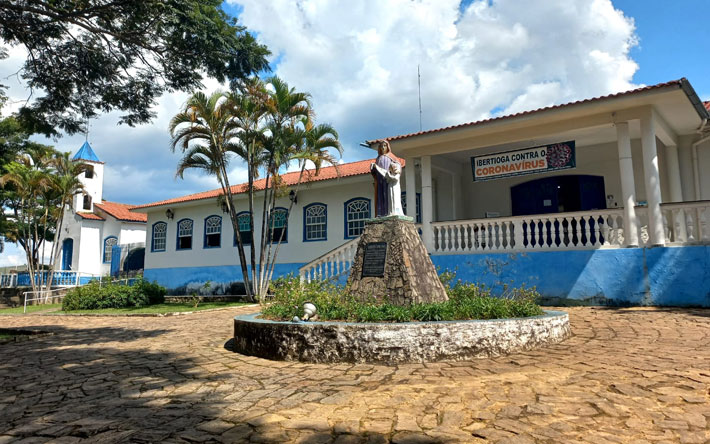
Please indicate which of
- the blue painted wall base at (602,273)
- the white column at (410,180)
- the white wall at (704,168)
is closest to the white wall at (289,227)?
the white column at (410,180)

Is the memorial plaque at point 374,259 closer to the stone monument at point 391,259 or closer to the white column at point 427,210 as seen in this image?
the stone monument at point 391,259

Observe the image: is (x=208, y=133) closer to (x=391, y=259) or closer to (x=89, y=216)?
(x=391, y=259)

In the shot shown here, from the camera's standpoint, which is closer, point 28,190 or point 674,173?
point 674,173

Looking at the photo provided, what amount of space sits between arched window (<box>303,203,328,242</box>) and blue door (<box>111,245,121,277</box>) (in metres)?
13.3

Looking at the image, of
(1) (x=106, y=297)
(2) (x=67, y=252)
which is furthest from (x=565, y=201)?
(2) (x=67, y=252)

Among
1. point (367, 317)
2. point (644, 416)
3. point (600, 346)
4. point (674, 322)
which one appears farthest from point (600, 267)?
point (644, 416)

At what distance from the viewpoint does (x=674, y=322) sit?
22.7 feet

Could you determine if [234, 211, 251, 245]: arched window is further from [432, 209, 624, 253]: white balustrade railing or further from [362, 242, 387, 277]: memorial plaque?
[362, 242, 387, 277]: memorial plaque

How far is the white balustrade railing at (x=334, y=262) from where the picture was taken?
11859mm

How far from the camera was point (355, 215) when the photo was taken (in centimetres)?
1504

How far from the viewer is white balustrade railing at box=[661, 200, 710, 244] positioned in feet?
28.1

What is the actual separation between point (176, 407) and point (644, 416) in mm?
3581

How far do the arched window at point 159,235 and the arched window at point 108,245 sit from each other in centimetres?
713

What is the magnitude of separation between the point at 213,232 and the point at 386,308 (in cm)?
1389
